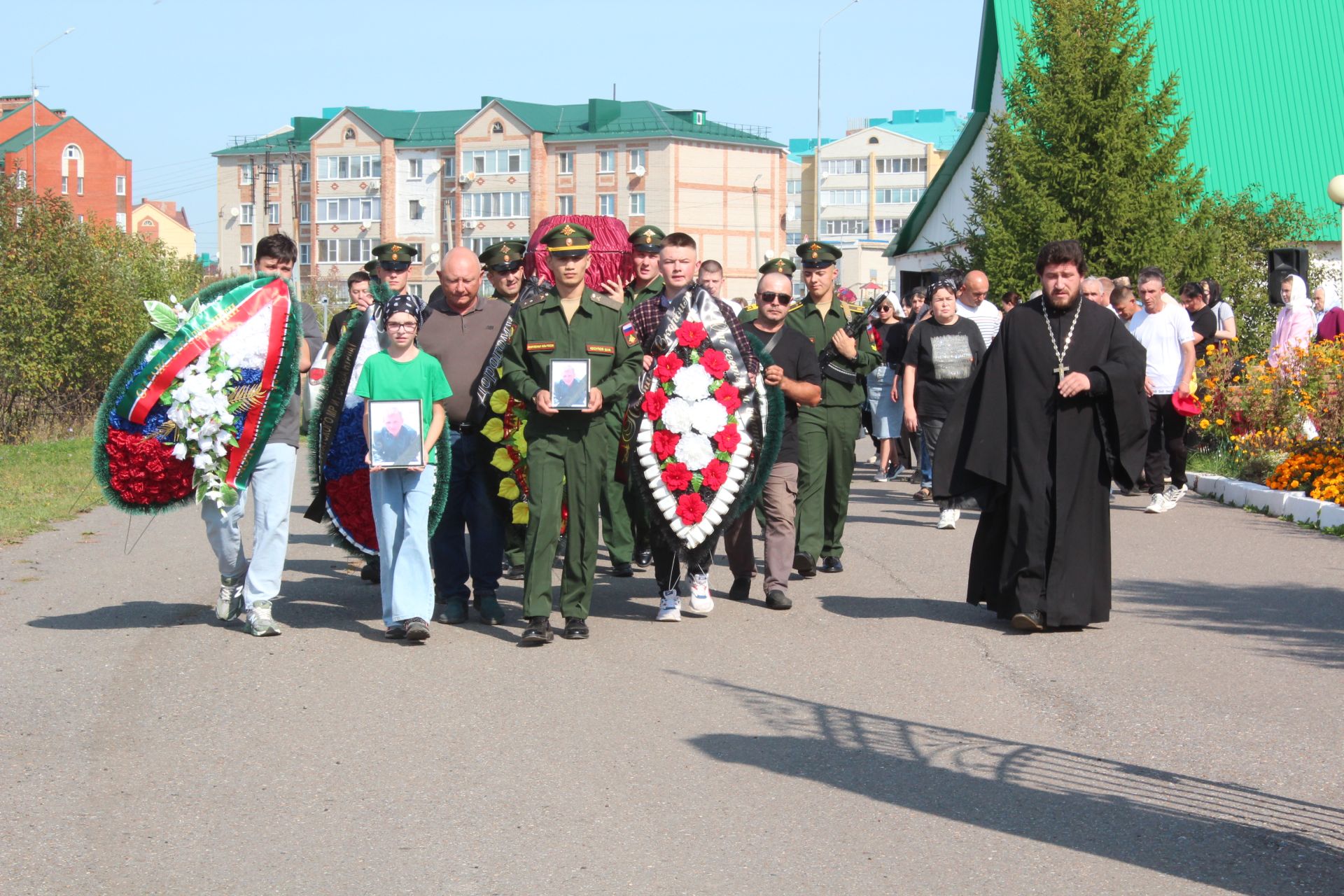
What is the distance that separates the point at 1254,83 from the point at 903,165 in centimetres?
9848

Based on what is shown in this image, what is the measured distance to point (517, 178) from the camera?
107938mm

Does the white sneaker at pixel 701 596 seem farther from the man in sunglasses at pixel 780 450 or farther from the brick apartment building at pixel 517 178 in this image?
the brick apartment building at pixel 517 178

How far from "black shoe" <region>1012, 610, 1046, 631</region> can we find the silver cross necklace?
1.32m

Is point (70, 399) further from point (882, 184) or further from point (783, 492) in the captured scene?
point (882, 184)

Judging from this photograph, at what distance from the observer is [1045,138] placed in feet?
92.0

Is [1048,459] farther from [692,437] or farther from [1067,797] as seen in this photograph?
[1067,797]

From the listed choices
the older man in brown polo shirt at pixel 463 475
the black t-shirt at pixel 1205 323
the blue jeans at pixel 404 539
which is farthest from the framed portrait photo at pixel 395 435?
the black t-shirt at pixel 1205 323

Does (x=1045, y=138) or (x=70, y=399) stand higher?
(x=1045, y=138)

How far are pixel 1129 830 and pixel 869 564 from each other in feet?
21.8

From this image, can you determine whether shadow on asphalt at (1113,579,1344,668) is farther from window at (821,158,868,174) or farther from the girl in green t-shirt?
window at (821,158,868,174)

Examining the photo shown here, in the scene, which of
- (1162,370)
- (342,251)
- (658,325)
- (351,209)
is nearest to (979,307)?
(1162,370)

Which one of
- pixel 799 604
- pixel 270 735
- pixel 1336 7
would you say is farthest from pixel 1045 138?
pixel 270 735

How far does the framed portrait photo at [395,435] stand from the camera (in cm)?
881

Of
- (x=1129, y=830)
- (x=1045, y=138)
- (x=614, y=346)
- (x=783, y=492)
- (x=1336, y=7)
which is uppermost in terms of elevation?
(x=1336, y=7)
